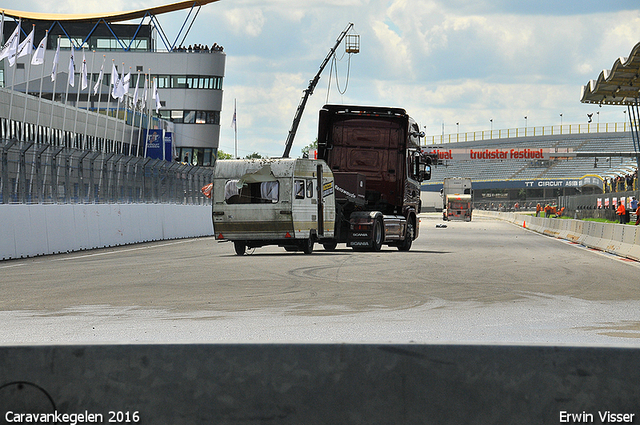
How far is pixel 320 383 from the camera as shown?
A: 152 inches

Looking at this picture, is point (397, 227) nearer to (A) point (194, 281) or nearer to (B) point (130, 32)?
(A) point (194, 281)

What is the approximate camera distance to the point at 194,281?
14727 mm

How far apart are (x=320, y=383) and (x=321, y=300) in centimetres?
797

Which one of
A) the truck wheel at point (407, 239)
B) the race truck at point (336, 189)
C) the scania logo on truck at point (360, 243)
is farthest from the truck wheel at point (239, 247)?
the truck wheel at point (407, 239)

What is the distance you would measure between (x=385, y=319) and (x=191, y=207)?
28.2 meters

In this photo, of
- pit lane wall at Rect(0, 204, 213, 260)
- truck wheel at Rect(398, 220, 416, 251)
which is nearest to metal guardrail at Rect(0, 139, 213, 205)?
pit lane wall at Rect(0, 204, 213, 260)

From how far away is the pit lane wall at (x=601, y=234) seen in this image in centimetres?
2225

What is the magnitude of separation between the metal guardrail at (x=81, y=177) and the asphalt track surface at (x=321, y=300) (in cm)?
308

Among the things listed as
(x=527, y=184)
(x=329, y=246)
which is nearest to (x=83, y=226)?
(x=329, y=246)

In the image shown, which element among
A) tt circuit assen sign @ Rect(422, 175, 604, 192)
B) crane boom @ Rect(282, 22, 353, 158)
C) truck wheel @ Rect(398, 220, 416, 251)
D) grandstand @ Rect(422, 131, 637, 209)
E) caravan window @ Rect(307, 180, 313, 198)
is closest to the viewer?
caravan window @ Rect(307, 180, 313, 198)

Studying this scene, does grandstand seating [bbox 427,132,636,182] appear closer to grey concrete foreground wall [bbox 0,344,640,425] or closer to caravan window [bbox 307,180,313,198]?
caravan window [bbox 307,180,313,198]

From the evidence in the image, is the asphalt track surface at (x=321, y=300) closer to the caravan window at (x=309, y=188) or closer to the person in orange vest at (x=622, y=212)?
the caravan window at (x=309, y=188)

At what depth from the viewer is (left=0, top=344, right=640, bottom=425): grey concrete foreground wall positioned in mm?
3824

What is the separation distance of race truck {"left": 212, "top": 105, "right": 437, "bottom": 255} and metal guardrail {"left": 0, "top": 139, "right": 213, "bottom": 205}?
197 inches
